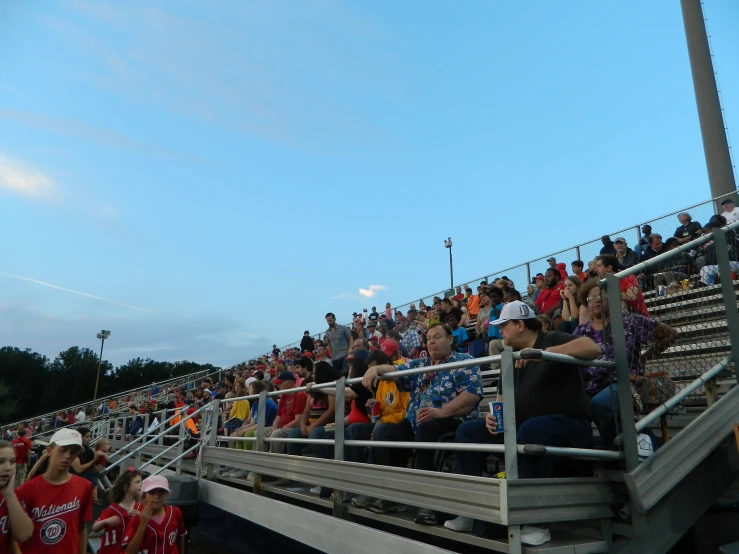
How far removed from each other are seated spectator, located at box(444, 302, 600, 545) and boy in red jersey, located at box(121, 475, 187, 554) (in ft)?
8.70

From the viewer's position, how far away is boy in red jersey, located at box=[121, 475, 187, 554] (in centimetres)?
479

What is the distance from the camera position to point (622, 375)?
343 centimetres

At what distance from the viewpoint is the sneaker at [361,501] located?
4.77m

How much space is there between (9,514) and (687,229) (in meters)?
11.2

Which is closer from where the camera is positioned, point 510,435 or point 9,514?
point 510,435

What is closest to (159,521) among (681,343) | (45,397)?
(681,343)

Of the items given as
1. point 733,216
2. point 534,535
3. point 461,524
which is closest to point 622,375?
point 534,535

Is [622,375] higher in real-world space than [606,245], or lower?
lower

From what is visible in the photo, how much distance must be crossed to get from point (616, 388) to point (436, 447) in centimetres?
116

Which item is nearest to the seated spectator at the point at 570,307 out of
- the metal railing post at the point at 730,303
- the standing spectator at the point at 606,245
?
the metal railing post at the point at 730,303

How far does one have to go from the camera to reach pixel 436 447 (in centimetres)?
363

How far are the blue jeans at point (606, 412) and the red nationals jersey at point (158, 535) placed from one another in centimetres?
370

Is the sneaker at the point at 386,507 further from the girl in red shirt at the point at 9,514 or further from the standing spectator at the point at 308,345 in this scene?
the standing spectator at the point at 308,345

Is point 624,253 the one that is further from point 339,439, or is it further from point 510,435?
point 510,435
